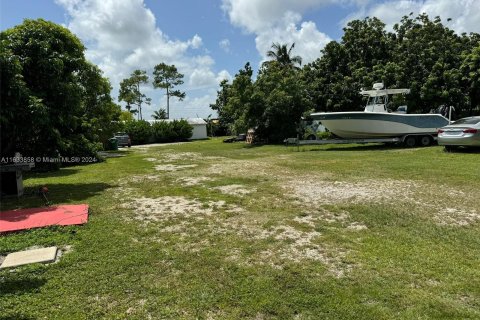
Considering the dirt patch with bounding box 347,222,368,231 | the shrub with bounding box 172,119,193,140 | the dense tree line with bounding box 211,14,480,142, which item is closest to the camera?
the dirt patch with bounding box 347,222,368,231

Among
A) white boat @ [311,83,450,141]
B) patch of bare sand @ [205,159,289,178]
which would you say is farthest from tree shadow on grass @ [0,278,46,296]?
white boat @ [311,83,450,141]

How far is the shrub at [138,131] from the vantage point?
119 ft

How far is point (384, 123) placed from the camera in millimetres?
16234

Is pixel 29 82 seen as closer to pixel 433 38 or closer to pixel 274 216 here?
pixel 274 216

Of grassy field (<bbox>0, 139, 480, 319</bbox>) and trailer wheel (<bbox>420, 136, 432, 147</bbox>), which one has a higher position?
trailer wheel (<bbox>420, 136, 432, 147</bbox>)

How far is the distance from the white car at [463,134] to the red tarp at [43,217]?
12.7 m

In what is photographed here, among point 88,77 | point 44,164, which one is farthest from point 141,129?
point 44,164

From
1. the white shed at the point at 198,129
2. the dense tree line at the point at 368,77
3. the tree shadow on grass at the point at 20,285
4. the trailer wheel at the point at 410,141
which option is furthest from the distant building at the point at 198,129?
the tree shadow on grass at the point at 20,285

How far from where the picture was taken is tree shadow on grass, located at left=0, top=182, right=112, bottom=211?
22.3ft

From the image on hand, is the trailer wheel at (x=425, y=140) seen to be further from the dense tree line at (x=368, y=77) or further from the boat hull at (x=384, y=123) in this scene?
the dense tree line at (x=368, y=77)

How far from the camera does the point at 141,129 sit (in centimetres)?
3691

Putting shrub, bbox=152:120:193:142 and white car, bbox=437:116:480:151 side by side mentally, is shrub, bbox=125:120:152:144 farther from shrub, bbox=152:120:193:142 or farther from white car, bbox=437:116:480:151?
white car, bbox=437:116:480:151

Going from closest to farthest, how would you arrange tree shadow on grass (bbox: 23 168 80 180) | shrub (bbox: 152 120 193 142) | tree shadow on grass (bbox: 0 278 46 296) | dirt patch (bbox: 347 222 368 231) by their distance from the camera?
tree shadow on grass (bbox: 0 278 46 296), dirt patch (bbox: 347 222 368 231), tree shadow on grass (bbox: 23 168 80 180), shrub (bbox: 152 120 193 142)

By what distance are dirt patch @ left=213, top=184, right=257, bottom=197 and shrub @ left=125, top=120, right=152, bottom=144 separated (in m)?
30.4
